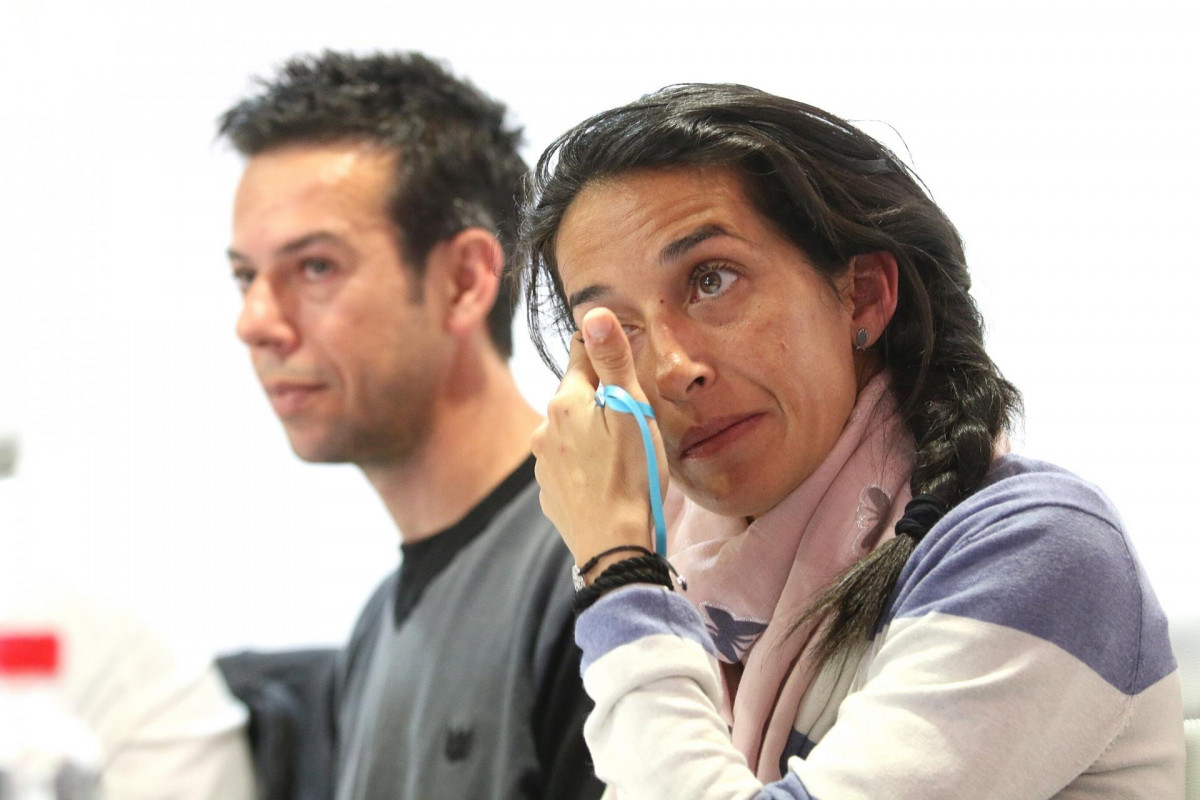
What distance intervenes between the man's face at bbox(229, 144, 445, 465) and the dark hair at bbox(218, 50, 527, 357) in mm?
62

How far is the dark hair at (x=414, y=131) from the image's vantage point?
79.4 inches

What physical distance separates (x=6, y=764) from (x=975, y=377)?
94 cm

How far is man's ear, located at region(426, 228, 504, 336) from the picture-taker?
1993 mm

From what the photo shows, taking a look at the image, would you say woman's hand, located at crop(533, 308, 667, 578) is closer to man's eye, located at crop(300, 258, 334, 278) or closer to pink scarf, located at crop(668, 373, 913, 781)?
pink scarf, located at crop(668, 373, 913, 781)

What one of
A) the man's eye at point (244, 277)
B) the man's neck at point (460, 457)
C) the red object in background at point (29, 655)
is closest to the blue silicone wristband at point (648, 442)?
the red object in background at point (29, 655)

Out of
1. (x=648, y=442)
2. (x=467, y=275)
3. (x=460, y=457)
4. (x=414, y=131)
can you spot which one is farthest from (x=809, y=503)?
(x=414, y=131)

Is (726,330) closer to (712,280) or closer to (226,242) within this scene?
(712,280)

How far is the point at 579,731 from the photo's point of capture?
1603 millimetres

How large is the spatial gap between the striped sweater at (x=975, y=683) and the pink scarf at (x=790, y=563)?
10cm

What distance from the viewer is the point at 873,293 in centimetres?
117

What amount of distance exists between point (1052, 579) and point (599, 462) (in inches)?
14.6

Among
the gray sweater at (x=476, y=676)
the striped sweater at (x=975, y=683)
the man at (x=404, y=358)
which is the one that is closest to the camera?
the striped sweater at (x=975, y=683)

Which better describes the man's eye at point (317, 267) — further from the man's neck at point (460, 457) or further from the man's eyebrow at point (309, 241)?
the man's neck at point (460, 457)

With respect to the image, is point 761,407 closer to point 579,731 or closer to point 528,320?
point 528,320
